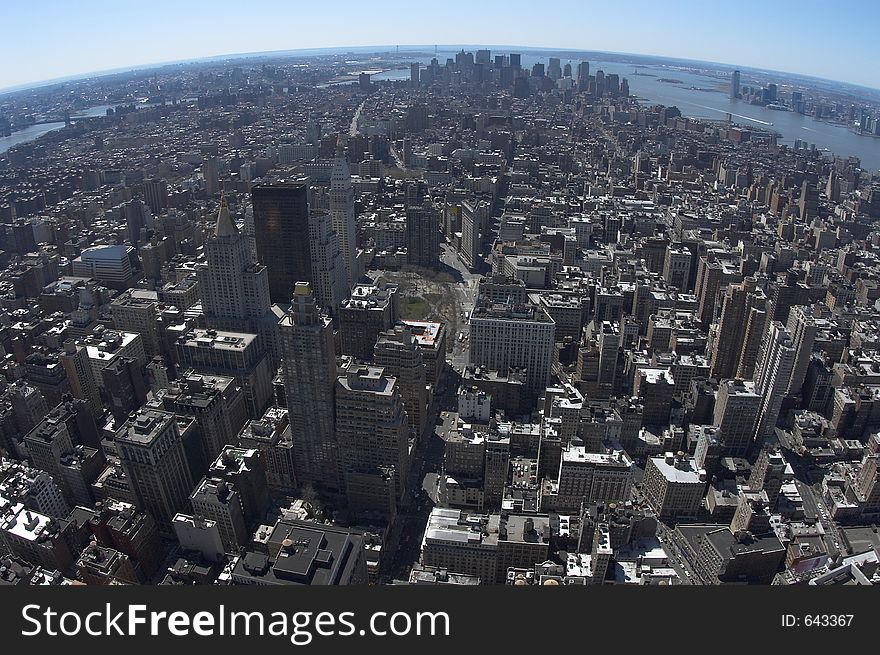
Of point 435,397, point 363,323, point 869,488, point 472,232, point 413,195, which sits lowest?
point 869,488

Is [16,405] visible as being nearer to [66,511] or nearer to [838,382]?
[66,511]

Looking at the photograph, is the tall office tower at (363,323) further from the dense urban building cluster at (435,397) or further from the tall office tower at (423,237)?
the tall office tower at (423,237)

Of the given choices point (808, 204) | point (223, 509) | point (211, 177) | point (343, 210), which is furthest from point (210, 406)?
point (808, 204)

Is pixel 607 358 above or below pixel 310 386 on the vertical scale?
below

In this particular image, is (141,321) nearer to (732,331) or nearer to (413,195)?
(413,195)

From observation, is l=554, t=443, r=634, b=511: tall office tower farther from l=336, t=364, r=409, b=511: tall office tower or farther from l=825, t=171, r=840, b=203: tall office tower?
l=825, t=171, r=840, b=203: tall office tower

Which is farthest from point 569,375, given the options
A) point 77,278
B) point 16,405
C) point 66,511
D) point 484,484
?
point 77,278

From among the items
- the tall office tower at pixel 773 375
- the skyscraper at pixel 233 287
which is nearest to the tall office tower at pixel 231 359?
the skyscraper at pixel 233 287

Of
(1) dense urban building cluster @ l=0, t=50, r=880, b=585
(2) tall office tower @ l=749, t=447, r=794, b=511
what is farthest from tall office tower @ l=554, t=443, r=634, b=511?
(2) tall office tower @ l=749, t=447, r=794, b=511
